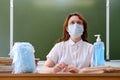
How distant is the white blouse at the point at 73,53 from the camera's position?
182 centimetres

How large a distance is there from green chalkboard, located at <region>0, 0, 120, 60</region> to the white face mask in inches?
38.7

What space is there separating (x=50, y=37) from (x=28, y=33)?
265 millimetres

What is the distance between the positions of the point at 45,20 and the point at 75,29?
1.10 m

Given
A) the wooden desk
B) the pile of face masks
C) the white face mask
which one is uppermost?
the white face mask

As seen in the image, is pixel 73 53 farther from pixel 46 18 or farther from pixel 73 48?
pixel 46 18

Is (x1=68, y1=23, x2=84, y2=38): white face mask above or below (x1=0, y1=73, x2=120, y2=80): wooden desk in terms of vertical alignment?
above

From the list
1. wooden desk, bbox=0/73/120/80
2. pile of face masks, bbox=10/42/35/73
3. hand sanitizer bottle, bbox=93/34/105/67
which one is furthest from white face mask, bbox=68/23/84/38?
wooden desk, bbox=0/73/120/80

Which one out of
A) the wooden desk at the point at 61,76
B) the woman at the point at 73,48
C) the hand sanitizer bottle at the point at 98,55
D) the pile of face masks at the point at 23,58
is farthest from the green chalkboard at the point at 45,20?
the wooden desk at the point at 61,76

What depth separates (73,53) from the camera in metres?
1.87

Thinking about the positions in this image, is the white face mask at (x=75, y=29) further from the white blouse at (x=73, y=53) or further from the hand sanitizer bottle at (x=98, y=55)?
the hand sanitizer bottle at (x=98, y=55)

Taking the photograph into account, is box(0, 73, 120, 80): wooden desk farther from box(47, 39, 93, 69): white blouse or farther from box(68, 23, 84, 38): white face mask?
box(68, 23, 84, 38): white face mask

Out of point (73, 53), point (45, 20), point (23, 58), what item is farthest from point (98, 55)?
point (45, 20)

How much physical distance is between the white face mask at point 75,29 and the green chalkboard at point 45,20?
984 mm

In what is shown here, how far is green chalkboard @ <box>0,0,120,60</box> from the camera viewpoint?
2889 millimetres
